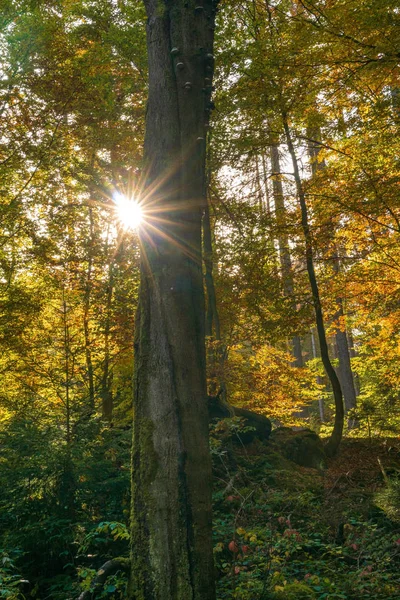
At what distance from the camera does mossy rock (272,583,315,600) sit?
3357 mm

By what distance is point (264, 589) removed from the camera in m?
3.31

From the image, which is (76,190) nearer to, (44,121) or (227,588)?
(44,121)

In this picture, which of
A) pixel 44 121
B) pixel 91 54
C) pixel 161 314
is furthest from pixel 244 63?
pixel 161 314

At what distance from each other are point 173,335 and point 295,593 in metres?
2.29

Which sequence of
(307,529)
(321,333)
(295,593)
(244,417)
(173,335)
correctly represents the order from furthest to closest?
(321,333) → (244,417) → (307,529) → (295,593) → (173,335)

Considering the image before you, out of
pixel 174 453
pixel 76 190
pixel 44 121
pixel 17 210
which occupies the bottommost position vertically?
pixel 174 453

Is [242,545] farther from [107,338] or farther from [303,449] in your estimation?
[107,338]

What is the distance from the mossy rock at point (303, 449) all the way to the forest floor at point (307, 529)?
258 mm

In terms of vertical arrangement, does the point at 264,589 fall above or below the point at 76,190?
below

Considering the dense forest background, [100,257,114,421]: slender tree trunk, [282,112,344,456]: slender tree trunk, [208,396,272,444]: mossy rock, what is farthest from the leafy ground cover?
[100,257,114,421]: slender tree trunk

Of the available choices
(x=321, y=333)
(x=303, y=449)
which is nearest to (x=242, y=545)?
(x=303, y=449)

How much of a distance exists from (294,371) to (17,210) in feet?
26.5

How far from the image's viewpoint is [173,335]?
3244mm

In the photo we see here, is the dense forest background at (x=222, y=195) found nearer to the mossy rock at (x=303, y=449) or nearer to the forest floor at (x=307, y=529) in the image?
the forest floor at (x=307, y=529)
